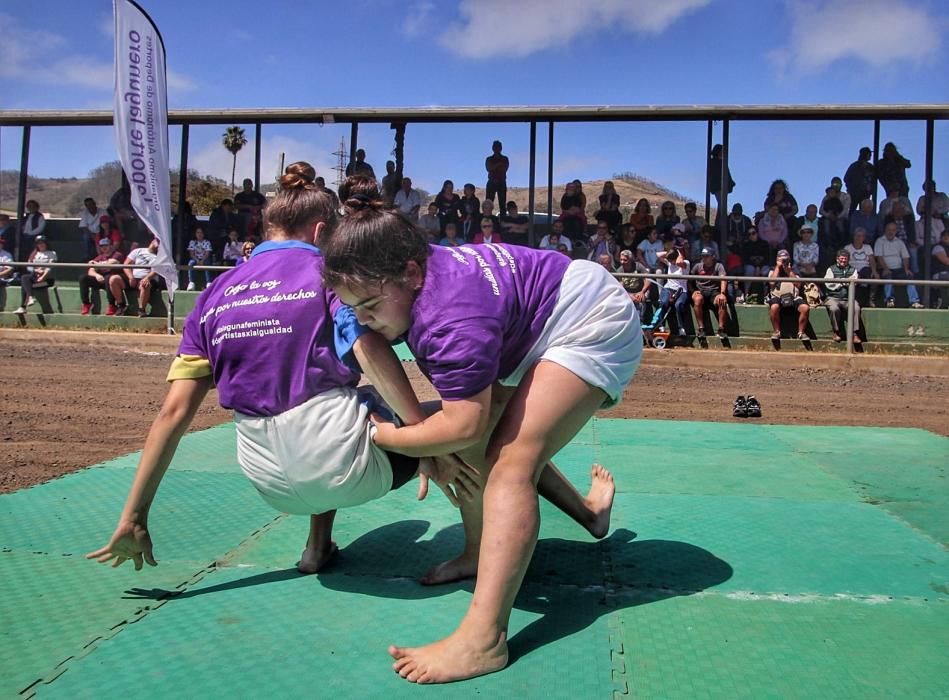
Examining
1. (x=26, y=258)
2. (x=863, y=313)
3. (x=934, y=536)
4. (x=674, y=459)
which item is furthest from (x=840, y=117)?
(x=26, y=258)

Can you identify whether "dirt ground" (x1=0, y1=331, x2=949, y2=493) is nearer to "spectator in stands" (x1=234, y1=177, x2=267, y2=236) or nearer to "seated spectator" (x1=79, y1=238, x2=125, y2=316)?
"seated spectator" (x1=79, y1=238, x2=125, y2=316)

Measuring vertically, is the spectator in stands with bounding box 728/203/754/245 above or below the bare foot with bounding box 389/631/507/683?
above

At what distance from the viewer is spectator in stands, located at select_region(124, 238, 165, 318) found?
13133mm

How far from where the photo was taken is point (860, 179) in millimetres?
12805

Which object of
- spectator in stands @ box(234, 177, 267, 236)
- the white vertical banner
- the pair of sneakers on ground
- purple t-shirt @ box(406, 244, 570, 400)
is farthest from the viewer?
spectator in stands @ box(234, 177, 267, 236)

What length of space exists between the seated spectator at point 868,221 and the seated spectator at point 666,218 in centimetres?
268

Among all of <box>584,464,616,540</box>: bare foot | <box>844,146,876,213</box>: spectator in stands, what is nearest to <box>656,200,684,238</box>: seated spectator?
<box>844,146,876,213</box>: spectator in stands

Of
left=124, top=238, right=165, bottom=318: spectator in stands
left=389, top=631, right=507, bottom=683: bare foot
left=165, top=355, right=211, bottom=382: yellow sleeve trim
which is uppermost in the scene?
left=124, top=238, right=165, bottom=318: spectator in stands

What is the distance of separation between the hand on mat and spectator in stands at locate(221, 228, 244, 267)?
11.3m

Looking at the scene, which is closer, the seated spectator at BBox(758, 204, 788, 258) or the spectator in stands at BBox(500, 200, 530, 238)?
the seated spectator at BBox(758, 204, 788, 258)

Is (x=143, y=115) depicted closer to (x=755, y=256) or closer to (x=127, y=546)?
(x=755, y=256)

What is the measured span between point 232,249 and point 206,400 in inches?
260

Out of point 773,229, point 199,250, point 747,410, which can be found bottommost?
point 747,410

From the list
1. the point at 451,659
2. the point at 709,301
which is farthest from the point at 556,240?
the point at 451,659
